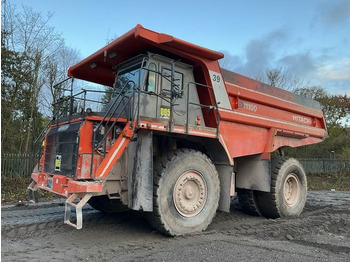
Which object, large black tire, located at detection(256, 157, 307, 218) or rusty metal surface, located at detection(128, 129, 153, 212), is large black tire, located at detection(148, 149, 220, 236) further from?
large black tire, located at detection(256, 157, 307, 218)

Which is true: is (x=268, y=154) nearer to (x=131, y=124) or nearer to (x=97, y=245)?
(x=131, y=124)

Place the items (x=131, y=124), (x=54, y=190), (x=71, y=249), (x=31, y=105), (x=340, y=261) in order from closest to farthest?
(x=340, y=261) < (x=71, y=249) < (x=131, y=124) < (x=54, y=190) < (x=31, y=105)

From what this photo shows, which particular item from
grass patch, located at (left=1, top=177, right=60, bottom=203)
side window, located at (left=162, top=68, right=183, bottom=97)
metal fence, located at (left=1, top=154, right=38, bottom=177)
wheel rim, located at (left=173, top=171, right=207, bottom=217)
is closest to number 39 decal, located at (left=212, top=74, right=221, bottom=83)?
side window, located at (left=162, top=68, right=183, bottom=97)

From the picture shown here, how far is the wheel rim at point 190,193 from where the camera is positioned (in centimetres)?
530

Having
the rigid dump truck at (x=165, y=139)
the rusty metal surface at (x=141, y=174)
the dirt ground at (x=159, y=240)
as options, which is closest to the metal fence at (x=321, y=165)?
the rigid dump truck at (x=165, y=139)

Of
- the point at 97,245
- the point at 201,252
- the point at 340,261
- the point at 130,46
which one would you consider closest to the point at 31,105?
the point at 130,46

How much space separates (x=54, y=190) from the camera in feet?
17.0

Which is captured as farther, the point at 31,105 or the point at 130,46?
the point at 31,105

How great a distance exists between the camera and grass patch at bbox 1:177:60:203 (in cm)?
1012

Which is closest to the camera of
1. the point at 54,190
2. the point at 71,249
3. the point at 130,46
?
the point at 71,249

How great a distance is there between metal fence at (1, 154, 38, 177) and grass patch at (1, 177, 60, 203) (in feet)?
0.83

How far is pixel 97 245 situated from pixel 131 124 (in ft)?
5.94

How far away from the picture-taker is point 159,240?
16.6 feet

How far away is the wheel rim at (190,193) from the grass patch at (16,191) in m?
6.09
